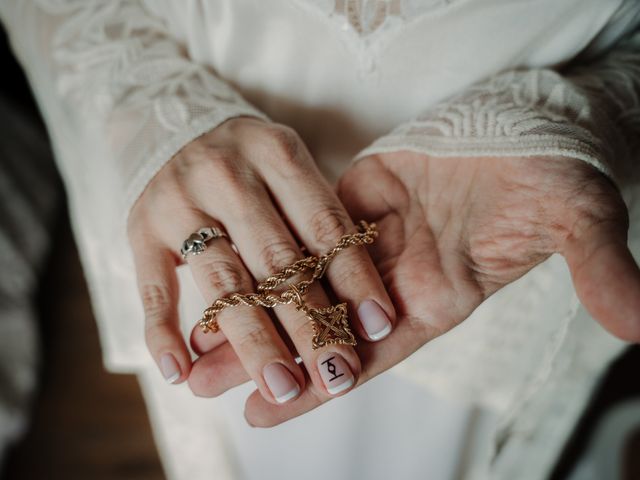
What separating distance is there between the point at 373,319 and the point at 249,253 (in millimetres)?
197

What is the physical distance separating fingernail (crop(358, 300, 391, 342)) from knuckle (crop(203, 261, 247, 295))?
0.17 m

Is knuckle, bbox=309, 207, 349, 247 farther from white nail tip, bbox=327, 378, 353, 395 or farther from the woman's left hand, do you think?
white nail tip, bbox=327, 378, 353, 395

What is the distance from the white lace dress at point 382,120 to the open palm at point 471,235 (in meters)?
0.04

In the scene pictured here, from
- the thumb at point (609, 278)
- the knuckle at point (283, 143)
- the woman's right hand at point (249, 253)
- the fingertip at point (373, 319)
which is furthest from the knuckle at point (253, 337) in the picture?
the thumb at point (609, 278)

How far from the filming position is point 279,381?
2.22ft

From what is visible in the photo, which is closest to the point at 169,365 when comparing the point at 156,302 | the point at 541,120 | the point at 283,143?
the point at 156,302

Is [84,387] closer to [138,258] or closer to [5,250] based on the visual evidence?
[5,250]

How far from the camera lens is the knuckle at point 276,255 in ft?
2.42

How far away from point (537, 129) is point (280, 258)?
1.28ft

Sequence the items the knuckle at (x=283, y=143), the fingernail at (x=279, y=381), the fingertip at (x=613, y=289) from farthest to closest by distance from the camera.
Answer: the knuckle at (x=283, y=143) < the fingernail at (x=279, y=381) < the fingertip at (x=613, y=289)

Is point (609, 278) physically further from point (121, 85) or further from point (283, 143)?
point (121, 85)

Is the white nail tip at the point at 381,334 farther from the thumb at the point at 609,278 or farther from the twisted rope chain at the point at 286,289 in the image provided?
the thumb at the point at 609,278

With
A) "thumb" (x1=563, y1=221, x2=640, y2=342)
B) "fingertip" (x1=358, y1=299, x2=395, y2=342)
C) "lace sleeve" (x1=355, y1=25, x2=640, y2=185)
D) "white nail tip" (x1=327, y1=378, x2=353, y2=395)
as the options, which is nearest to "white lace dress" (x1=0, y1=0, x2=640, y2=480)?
"lace sleeve" (x1=355, y1=25, x2=640, y2=185)

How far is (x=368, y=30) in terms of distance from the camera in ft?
2.62
